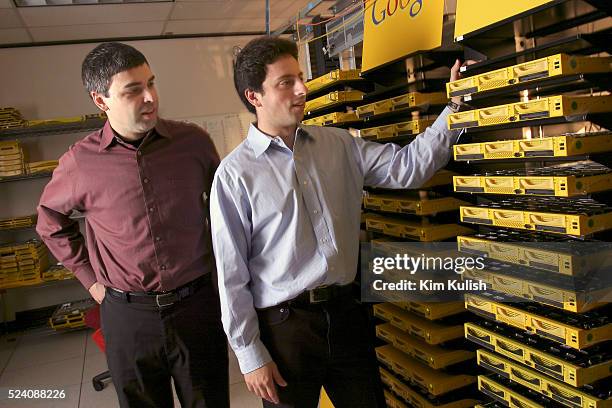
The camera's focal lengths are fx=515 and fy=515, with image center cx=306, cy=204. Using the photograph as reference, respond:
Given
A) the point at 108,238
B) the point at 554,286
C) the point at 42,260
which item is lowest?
the point at 42,260

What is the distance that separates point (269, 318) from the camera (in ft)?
5.13

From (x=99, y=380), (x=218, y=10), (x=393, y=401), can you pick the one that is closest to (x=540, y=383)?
(x=393, y=401)

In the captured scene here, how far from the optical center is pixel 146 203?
1859 millimetres

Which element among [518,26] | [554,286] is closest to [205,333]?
[554,286]

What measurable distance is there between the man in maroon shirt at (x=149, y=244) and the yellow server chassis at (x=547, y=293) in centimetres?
→ 102

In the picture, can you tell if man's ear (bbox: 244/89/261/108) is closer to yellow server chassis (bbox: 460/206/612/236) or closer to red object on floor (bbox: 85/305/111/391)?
yellow server chassis (bbox: 460/206/612/236)

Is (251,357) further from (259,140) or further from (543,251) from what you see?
(543,251)

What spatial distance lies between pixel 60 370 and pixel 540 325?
4011mm

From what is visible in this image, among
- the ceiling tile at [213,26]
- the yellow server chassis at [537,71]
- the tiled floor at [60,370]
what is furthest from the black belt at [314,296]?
the ceiling tile at [213,26]

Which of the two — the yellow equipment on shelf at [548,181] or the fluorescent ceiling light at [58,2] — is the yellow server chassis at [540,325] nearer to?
the yellow equipment on shelf at [548,181]

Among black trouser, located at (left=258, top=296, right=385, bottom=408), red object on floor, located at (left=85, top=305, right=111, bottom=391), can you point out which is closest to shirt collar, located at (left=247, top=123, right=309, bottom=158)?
black trouser, located at (left=258, top=296, right=385, bottom=408)

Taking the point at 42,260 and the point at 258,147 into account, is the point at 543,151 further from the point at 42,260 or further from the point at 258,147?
the point at 42,260

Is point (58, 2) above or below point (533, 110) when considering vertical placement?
Result: above

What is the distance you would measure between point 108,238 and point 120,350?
1.34 ft
